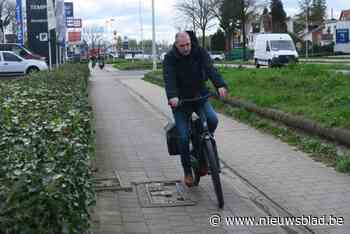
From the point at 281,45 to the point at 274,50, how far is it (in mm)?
872

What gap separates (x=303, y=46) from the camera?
300ft

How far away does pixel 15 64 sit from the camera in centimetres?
3794

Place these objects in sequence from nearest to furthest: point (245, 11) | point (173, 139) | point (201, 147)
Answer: point (201, 147)
point (173, 139)
point (245, 11)

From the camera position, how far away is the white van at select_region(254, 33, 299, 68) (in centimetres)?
4488

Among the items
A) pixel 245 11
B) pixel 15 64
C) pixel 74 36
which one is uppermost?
pixel 245 11

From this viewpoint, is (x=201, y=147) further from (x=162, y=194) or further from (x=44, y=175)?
(x=44, y=175)

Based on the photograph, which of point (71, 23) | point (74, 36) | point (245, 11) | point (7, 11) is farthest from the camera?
point (245, 11)

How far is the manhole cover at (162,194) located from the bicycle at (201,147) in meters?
0.29

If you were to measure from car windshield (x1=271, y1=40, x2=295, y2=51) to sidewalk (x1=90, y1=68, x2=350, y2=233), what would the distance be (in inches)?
1361

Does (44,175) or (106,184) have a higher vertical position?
(44,175)

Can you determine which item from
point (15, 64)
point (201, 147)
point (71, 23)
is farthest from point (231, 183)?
point (71, 23)

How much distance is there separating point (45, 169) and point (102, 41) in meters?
124

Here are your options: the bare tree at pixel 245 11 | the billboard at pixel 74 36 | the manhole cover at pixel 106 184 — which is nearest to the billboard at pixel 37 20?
the manhole cover at pixel 106 184

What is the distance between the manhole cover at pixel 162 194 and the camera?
6648 mm
